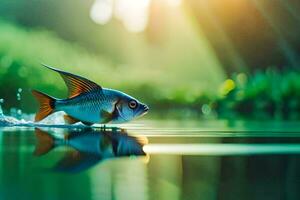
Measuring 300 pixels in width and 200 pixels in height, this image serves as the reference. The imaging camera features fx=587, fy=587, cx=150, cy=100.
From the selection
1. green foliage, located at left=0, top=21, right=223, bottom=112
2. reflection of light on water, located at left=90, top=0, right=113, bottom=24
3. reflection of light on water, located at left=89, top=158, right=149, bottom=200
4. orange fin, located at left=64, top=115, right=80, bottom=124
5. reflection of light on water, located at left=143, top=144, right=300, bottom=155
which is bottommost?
reflection of light on water, located at left=89, top=158, right=149, bottom=200

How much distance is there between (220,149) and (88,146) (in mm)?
541

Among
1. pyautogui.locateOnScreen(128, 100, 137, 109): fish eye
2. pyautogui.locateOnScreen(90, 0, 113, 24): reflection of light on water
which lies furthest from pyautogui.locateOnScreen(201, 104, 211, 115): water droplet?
pyautogui.locateOnScreen(128, 100, 137, 109): fish eye

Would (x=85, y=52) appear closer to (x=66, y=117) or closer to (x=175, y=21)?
(x=175, y=21)

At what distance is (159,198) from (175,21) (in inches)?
110

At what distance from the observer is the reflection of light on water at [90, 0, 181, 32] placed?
4.02 m

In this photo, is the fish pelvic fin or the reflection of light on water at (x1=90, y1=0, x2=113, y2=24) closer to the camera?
the fish pelvic fin

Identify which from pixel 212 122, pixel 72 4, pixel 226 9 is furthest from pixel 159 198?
pixel 226 9

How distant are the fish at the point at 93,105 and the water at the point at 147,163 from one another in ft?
0.28

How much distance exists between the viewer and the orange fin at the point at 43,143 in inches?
88.3

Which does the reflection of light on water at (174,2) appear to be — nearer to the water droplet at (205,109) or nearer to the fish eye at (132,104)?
the water droplet at (205,109)

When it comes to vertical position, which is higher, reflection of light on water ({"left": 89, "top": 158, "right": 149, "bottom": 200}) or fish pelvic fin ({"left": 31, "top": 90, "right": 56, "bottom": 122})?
fish pelvic fin ({"left": 31, "top": 90, "right": 56, "bottom": 122})

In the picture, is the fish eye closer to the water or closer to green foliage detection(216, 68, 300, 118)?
the water

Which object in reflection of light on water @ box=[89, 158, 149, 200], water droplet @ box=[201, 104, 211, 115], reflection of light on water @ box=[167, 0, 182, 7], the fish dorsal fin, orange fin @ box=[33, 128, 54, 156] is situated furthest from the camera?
water droplet @ box=[201, 104, 211, 115]

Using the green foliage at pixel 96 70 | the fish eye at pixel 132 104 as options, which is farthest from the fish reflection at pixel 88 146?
the green foliage at pixel 96 70
